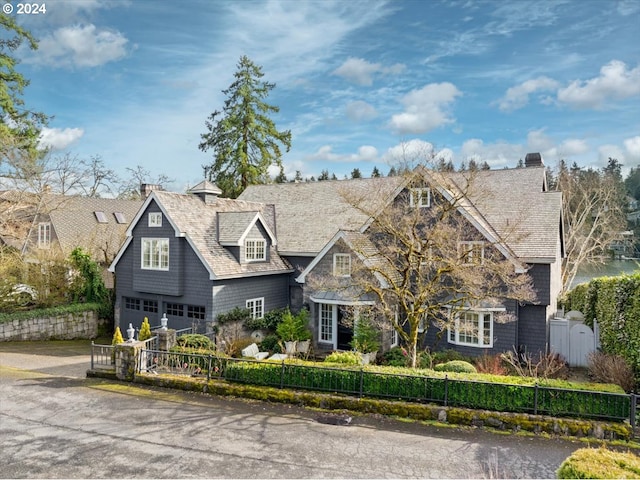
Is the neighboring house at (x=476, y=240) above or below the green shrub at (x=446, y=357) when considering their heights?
above

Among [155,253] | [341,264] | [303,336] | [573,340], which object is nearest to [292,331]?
[303,336]

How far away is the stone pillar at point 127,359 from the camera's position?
1652 cm

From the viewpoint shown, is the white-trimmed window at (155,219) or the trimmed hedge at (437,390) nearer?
the trimmed hedge at (437,390)

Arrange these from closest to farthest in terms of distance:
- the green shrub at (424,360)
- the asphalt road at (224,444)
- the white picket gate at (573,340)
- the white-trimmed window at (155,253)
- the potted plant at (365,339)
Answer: the asphalt road at (224,444) → the green shrub at (424,360) → the potted plant at (365,339) → the white picket gate at (573,340) → the white-trimmed window at (155,253)

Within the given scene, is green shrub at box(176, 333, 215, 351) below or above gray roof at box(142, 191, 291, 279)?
below

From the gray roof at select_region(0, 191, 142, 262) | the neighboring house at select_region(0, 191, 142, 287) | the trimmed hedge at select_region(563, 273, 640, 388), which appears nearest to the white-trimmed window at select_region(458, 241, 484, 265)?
the trimmed hedge at select_region(563, 273, 640, 388)

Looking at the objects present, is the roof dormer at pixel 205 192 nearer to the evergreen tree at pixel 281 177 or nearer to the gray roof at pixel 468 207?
the gray roof at pixel 468 207

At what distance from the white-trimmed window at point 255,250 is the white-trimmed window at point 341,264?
489cm

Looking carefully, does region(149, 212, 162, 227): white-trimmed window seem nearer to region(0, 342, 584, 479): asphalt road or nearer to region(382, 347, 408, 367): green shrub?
region(0, 342, 584, 479): asphalt road

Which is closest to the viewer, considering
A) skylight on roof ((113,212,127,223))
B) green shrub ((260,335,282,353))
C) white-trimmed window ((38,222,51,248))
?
green shrub ((260,335,282,353))

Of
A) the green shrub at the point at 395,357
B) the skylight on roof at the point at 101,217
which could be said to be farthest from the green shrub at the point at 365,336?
the skylight on roof at the point at 101,217

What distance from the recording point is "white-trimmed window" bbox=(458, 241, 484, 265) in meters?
16.1

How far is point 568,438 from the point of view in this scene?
39.0 ft

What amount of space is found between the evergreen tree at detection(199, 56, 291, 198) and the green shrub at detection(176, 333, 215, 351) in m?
29.2
